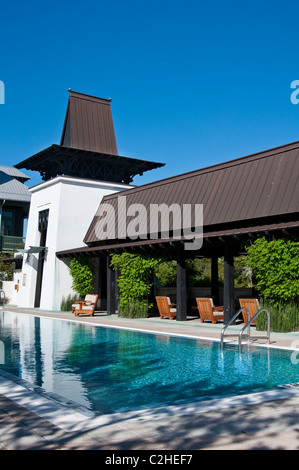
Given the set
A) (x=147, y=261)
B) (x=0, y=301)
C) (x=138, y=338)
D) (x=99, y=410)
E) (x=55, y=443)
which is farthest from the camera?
(x=0, y=301)

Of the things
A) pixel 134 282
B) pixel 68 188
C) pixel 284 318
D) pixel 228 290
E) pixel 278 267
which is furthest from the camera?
pixel 68 188

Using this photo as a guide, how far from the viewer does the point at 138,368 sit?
8625 mm

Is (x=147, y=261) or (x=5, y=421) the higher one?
(x=147, y=261)

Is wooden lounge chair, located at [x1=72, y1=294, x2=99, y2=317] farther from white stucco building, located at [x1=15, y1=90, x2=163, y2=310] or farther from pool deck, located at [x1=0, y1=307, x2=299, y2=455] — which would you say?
pool deck, located at [x1=0, y1=307, x2=299, y2=455]

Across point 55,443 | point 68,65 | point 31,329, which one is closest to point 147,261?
point 31,329

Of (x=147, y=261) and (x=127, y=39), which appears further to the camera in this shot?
(x=147, y=261)

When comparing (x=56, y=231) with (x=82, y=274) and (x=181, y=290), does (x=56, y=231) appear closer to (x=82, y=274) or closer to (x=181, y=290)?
(x=82, y=274)

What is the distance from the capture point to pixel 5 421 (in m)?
4.75

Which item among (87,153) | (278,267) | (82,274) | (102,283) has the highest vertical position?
(87,153)

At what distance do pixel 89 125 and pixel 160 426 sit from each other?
88.8ft

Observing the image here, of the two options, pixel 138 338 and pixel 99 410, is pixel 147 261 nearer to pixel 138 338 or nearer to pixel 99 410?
pixel 138 338

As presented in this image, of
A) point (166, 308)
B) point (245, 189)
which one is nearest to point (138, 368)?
point (245, 189)

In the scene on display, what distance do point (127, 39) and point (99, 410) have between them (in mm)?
15648

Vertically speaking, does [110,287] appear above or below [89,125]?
below
